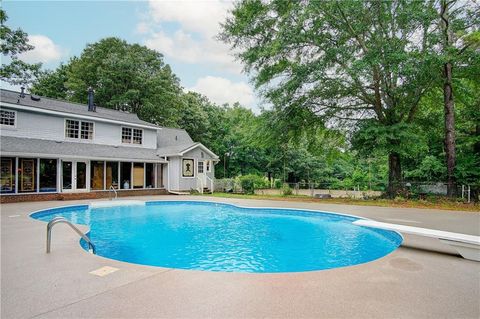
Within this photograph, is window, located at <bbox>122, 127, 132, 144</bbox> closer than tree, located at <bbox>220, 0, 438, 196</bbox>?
No

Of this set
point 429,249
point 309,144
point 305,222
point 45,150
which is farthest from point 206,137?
point 429,249

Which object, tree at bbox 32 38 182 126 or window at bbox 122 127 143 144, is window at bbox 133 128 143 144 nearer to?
window at bbox 122 127 143 144

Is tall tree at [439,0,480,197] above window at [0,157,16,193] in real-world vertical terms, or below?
above

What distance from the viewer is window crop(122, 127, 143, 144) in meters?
19.0

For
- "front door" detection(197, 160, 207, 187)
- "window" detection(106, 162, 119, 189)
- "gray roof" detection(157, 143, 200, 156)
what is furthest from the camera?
"front door" detection(197, 160, 207, 187)

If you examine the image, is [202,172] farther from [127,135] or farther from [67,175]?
[67,175]

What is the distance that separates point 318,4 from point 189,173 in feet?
43.6

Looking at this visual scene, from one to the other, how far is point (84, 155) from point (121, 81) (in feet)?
48.9

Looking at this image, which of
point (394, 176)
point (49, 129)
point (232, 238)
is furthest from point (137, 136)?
point (394, 176)

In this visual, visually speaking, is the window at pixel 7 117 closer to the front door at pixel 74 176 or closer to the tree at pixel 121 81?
the front door at pixel 74 176

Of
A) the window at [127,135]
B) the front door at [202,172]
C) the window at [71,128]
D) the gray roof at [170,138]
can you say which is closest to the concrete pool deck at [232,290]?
the window at [71,128]

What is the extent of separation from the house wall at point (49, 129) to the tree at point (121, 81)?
976cm

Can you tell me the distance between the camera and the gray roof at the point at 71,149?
1335 cm

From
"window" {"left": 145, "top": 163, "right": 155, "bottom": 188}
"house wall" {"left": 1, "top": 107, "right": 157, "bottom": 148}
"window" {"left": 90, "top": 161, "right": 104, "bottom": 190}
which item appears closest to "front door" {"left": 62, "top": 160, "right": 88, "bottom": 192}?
"window" {"left": 90, "top": 161, "right": 104, "bottom": 190}
